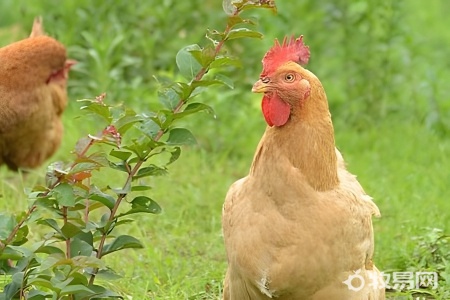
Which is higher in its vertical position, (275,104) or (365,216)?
(275,104)

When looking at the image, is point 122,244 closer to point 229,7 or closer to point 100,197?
point 100,197

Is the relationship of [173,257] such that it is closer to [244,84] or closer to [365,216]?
[365,216]

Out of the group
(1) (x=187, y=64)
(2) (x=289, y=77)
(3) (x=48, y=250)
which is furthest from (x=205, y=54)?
(3) (x=48, y=250)

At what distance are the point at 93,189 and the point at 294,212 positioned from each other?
794 millimetres

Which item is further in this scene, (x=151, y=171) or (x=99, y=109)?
(x=151, y=171)

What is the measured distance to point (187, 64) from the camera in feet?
12.6

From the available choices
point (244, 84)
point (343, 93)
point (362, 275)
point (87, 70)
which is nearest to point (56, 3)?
point (87, 70)

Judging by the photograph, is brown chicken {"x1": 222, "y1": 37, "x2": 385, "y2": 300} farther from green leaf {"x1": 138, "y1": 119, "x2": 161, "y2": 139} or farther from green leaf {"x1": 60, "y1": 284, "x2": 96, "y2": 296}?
green leaf {"x1": 60, "y1": 284, "x2": 96, "y2": 296}

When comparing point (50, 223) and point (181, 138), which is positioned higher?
point (181, 138)

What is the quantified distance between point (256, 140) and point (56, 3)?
232cm

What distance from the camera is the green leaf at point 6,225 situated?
12.8ft

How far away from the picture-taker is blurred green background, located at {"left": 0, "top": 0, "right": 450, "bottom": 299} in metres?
6.23

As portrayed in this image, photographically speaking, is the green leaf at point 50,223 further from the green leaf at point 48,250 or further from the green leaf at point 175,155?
the green leaf at point 175,155

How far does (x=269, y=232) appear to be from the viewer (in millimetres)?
3775
